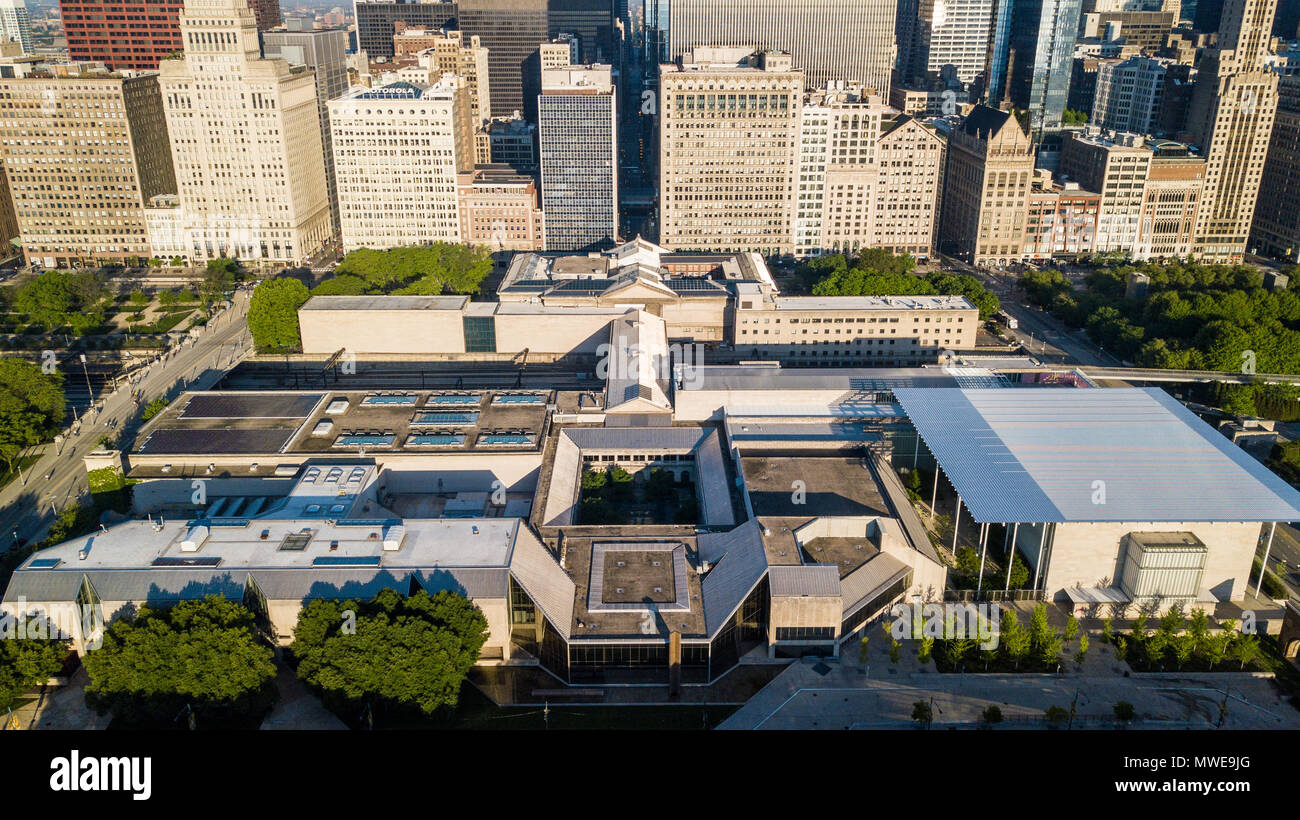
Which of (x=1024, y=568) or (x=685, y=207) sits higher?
(x=685, y=207)

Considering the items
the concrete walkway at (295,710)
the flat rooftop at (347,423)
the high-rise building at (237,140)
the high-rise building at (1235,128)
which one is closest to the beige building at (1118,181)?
the high-rise building at (1235,128)

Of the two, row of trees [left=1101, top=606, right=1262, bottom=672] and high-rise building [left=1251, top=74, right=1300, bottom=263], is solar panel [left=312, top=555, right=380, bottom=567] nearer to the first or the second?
row of trees [left=1101, top=606, right=1262, bottom=672]

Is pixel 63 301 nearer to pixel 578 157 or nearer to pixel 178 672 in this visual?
pixel 578 157

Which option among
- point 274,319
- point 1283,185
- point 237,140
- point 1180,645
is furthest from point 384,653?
point 1283,185

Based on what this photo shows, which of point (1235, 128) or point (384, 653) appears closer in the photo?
point (384, 653)

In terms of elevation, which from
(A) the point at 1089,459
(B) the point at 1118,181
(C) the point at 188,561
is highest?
(B) the point at 1118,181

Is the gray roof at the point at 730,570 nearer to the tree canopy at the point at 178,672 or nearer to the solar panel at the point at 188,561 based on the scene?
the tree canopy at the point at 178,672
